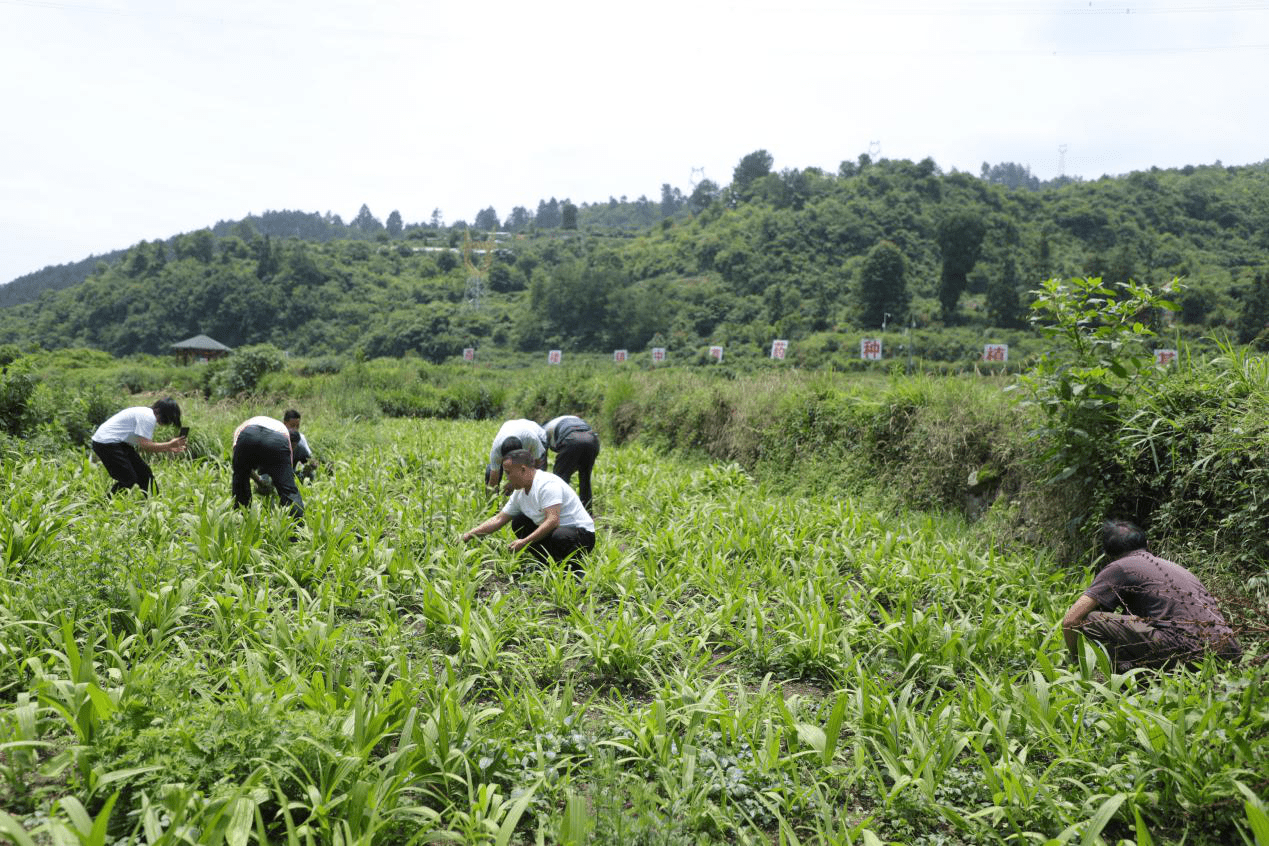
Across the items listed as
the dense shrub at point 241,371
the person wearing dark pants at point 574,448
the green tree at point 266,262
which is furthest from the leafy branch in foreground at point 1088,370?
the green tree at point 266,262

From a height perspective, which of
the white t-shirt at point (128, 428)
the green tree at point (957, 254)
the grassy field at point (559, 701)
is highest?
the green tree at point (957, 254)

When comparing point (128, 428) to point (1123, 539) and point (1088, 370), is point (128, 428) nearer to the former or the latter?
point (1123, 539)

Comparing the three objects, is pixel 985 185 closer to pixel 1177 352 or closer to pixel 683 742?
pixel 1177 352

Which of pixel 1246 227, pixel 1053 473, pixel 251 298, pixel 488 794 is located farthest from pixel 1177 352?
pixel 251 298

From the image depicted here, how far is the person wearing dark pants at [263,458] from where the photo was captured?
6195 mm

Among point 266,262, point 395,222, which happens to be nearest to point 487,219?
point 395,222

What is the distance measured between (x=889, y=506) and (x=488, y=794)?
6.32 m

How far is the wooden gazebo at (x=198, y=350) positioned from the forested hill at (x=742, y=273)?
819cm

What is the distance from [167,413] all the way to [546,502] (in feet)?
14.1

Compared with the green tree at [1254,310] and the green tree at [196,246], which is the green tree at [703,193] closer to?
the green tree at [196,246]

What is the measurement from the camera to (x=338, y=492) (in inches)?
297

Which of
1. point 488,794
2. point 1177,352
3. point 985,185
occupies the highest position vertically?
point 985,185

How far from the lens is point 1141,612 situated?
4.08 m

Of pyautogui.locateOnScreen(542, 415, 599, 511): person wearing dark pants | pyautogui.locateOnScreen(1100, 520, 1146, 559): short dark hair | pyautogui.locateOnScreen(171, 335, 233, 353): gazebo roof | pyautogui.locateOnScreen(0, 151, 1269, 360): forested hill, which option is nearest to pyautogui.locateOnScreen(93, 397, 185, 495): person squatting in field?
pyautogui.locateOnScreen(542, 415, 599, 511): person wearing dark pants
